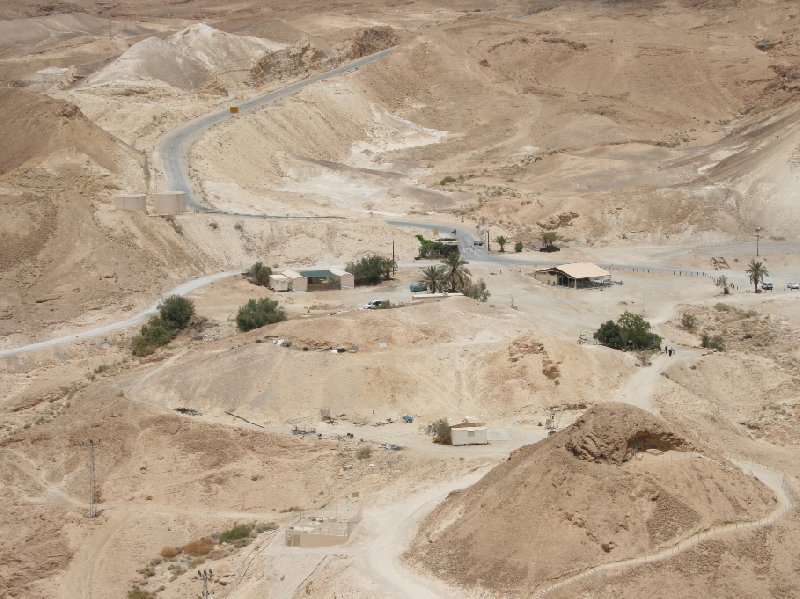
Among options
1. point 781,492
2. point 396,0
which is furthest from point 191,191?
point 396,0

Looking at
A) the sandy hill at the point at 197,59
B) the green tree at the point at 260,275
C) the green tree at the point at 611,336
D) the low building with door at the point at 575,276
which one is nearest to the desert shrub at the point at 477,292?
the low building with door at the point at 575,276

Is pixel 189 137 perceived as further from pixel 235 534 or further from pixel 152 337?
pixel 235 534

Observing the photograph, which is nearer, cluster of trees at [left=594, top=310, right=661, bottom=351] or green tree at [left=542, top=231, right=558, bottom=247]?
cluster of trees at [left=594, top=310, right=661, bottom=351]

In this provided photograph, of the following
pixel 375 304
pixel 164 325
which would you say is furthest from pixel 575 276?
pixel 164 325

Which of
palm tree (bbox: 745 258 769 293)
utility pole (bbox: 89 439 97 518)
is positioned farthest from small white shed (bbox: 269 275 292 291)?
palm tree (bbox: 745 258 769 293)

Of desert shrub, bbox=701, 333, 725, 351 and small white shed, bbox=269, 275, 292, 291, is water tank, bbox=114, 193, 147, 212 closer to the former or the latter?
small white shed, bbox=269, 275, 292, 291
